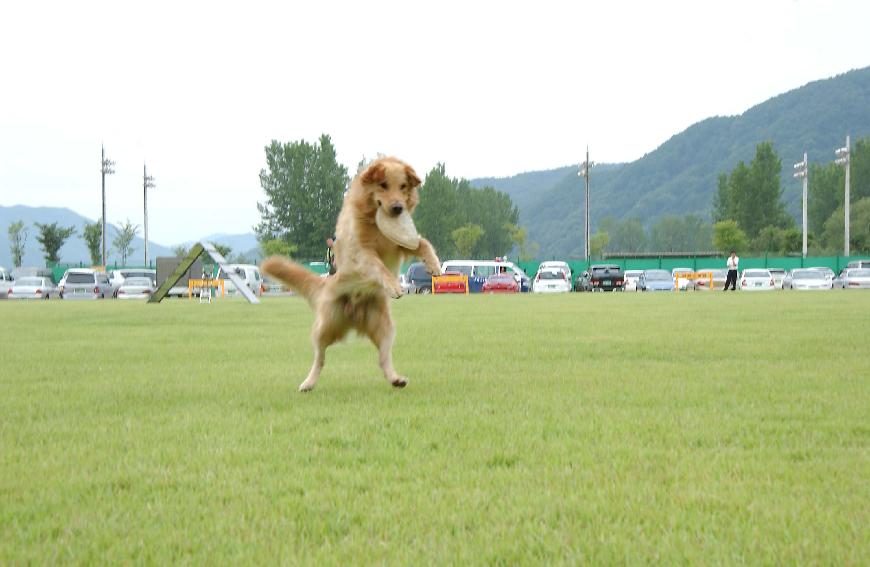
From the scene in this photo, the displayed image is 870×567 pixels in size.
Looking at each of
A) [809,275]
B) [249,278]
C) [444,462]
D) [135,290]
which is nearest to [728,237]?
[809,275]

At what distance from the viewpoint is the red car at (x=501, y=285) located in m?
39.2

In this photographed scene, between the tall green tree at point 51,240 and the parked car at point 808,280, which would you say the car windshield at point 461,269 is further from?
the tall green tree at point 51,240

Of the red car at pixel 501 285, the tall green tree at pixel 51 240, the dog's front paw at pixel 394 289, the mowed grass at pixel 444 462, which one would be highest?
the tall green tree at pixel 51 240

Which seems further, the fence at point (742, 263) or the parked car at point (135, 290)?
the fence at point (742, 263)

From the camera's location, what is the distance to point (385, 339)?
6.58 meters

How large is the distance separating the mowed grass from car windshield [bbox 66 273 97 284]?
31294 millimetres

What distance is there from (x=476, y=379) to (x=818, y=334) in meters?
6.87

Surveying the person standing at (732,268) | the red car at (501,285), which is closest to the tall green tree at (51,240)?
the red car at (501,285)

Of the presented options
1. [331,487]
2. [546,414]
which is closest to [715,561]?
[331,487]

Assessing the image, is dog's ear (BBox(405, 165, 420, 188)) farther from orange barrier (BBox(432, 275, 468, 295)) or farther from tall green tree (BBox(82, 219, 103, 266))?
tall green tree (BBox(82, 219, 103, 266))

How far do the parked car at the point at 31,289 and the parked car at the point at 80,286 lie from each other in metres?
1.79

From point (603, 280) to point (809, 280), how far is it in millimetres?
10977

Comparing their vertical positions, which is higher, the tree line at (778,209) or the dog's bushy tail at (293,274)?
the tree line at (778,209)

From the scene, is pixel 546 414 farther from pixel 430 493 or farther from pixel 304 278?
pixel 304 278
